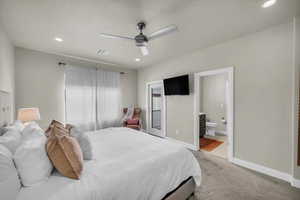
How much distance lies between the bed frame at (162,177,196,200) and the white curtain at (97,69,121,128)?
11.1ft

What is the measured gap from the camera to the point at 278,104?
2215 millimetres

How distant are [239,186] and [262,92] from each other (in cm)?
170

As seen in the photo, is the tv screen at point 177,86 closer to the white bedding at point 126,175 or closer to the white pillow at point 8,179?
the white bedding at point 126,175

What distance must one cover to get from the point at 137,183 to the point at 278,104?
2659 mm

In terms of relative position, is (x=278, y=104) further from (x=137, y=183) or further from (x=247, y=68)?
(x=137, y=183)

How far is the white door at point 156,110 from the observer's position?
14.8ft

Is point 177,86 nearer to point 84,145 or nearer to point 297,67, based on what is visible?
point 297,67

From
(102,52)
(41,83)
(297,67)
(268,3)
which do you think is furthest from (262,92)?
(41,83)

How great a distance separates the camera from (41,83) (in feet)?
11.0

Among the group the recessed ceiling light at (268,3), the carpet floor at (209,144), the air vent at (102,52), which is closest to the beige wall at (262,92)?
the recessed ceiling light at (268,3)

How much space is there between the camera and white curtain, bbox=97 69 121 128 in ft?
14.1

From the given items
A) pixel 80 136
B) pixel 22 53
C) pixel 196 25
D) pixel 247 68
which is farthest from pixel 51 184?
pixel 22 53

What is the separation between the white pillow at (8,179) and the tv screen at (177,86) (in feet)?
11.0

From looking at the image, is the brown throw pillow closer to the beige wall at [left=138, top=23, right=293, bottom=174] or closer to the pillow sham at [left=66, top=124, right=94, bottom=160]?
the pillow sham at [left=66, top=124, right=94, bottom=160]
